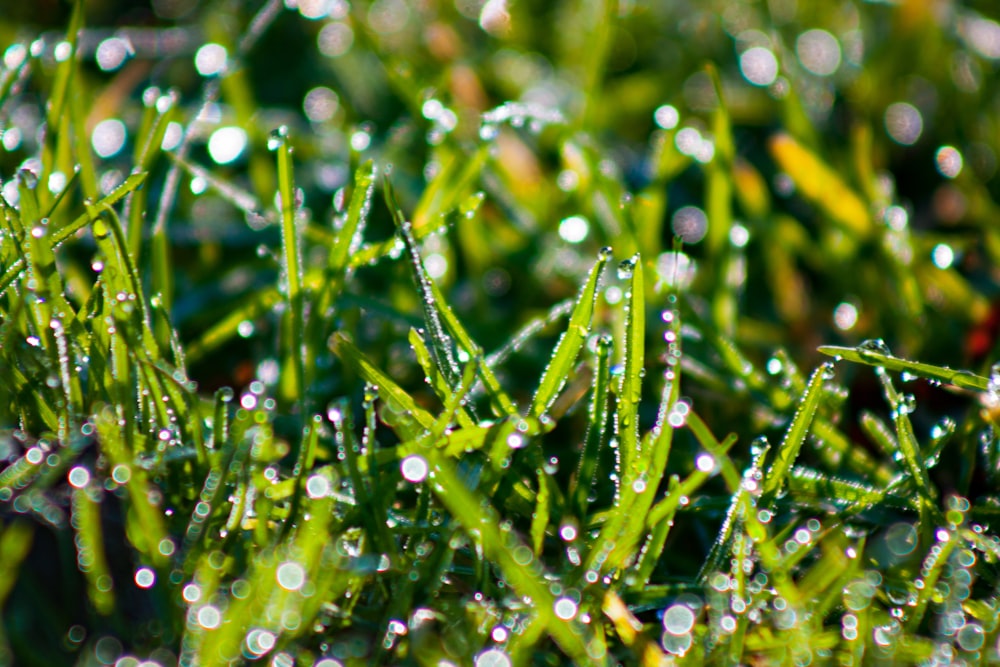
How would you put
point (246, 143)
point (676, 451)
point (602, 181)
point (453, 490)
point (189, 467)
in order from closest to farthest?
point (453, 490) < point (189, 467) < point (676, 451) < point (602, 181) < point (246, 143)

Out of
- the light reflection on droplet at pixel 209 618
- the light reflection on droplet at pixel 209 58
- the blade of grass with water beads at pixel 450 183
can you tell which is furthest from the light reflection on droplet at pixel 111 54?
the light reflection on droplet at pixel 209 618

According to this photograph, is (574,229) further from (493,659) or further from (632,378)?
(493,659)

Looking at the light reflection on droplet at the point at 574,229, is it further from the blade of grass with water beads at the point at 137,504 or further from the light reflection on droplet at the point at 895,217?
the blade of grass with water beads at the point at 137,504

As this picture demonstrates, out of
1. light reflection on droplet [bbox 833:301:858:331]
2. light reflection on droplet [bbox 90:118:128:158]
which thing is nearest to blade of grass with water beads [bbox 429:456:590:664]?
light reflection on droplet [bbox 833:301:858:331]

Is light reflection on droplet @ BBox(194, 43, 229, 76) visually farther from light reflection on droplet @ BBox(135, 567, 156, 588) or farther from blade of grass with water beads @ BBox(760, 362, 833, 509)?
blade of grass with water beads @ BBox(760, 362, 833, 509)

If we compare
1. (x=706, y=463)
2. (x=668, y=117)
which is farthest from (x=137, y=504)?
(x=668, y=117)

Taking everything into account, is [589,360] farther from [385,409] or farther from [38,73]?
[38,73]

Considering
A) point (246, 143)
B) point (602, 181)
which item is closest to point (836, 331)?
point (602, 181)
